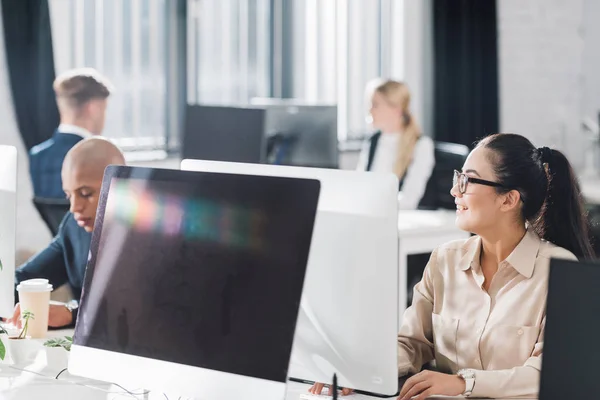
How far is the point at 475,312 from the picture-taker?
183 centimetres

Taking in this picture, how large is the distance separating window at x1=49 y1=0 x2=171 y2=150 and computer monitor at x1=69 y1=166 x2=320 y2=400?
3013 millimetres

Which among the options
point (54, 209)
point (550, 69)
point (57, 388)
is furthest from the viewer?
point (550, 69)

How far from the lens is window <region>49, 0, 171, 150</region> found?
174 inches

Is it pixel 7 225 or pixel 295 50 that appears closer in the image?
pixel 7 225

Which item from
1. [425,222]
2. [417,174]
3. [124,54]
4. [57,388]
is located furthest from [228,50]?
[57,388]

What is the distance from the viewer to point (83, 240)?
2.37 m

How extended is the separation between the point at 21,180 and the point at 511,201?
2.86m

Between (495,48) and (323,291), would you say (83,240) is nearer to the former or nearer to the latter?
(323,291)

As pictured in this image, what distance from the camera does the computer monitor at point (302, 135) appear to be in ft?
13.3

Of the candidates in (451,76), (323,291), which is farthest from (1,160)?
(451,76)

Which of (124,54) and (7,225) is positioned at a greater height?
(124,54)

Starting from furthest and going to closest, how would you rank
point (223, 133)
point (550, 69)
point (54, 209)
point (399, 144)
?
point (550, 69), point (399, 144), point (223, 133), point (54, 209)

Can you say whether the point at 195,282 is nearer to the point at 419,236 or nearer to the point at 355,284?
the point at 355,284

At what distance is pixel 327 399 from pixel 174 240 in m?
0.41
